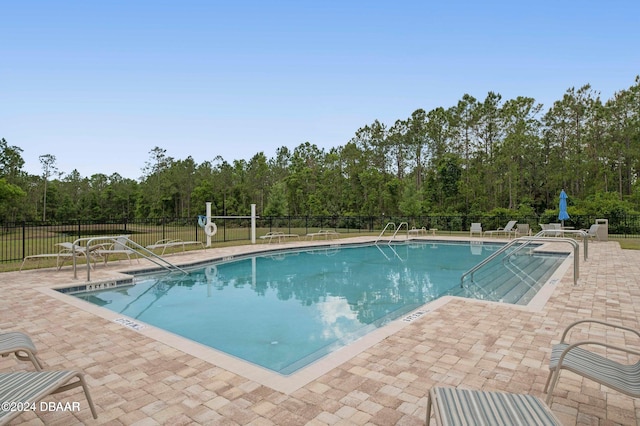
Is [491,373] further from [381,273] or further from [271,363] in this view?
[381,273]

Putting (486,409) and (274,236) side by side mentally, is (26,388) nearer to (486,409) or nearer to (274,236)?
(486,409)

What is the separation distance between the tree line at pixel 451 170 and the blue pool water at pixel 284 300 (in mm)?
15825

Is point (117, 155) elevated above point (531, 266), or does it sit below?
above

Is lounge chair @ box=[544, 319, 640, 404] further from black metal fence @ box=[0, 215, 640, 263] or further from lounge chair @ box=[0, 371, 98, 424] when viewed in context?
black metal fence @ box=[0, 215, 640, 263]

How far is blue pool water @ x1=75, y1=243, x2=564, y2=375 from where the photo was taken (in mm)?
4617

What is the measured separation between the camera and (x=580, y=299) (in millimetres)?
5363

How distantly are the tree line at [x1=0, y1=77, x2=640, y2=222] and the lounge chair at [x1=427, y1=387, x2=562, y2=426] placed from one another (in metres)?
22.3

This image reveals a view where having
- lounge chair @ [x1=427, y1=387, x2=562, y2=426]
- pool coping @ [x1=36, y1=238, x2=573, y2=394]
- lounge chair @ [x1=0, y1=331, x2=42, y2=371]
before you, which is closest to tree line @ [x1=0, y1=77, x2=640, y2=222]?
pool coping @ [x1=36, y1=238, x2=573, y2=394]

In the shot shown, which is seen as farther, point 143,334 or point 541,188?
point 541,188

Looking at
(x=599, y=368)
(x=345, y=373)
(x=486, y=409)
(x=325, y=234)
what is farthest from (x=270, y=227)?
(x=486, y=409)

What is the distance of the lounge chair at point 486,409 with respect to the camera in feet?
5.12

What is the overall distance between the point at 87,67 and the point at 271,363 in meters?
14.6

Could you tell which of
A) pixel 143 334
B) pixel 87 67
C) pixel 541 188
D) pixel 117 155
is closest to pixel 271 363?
pixel 143 334

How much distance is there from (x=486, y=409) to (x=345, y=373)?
1466mm
